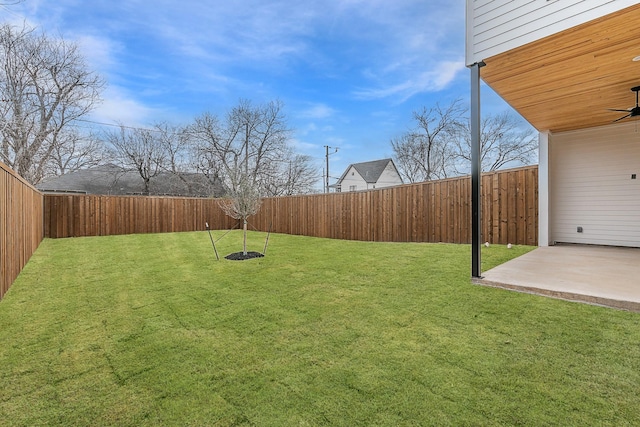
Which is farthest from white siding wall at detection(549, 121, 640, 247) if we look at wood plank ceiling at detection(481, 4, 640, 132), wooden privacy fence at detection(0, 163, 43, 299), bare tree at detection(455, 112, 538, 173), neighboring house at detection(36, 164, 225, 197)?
neighboring house at detection(36, 164, 225, 197)

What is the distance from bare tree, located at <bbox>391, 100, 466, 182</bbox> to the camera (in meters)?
16.4

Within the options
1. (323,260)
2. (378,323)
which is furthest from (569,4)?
(323,260)

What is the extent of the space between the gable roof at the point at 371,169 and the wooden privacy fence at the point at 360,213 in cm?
1481

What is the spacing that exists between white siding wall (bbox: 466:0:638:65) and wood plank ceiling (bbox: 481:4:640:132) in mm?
77

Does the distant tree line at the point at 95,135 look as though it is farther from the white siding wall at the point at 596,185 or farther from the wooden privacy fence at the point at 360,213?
the white siding wall at the point at 596,185

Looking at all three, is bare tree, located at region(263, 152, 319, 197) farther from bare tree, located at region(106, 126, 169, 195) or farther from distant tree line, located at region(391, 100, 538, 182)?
distant tree line, located at region(391, 100, 538, 182)

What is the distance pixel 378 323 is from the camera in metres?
2.59

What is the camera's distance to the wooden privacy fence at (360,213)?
5.91 meters

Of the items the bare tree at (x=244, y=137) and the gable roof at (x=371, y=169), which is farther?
the gable roof at (x=371, y=169)

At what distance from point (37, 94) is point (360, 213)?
1262cm

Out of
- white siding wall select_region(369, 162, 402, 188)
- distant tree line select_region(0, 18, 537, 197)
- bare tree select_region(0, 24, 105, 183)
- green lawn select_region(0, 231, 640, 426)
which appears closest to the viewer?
green lawn select_region(0, 231, 640, 426)

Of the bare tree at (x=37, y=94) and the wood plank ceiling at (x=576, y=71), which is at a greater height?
the bare tree at (x=37, y=94)

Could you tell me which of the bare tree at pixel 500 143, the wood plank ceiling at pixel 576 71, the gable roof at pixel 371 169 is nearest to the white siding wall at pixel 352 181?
the gable roof at pixel 371 169

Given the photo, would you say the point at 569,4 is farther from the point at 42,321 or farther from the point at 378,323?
the point at 42,321
